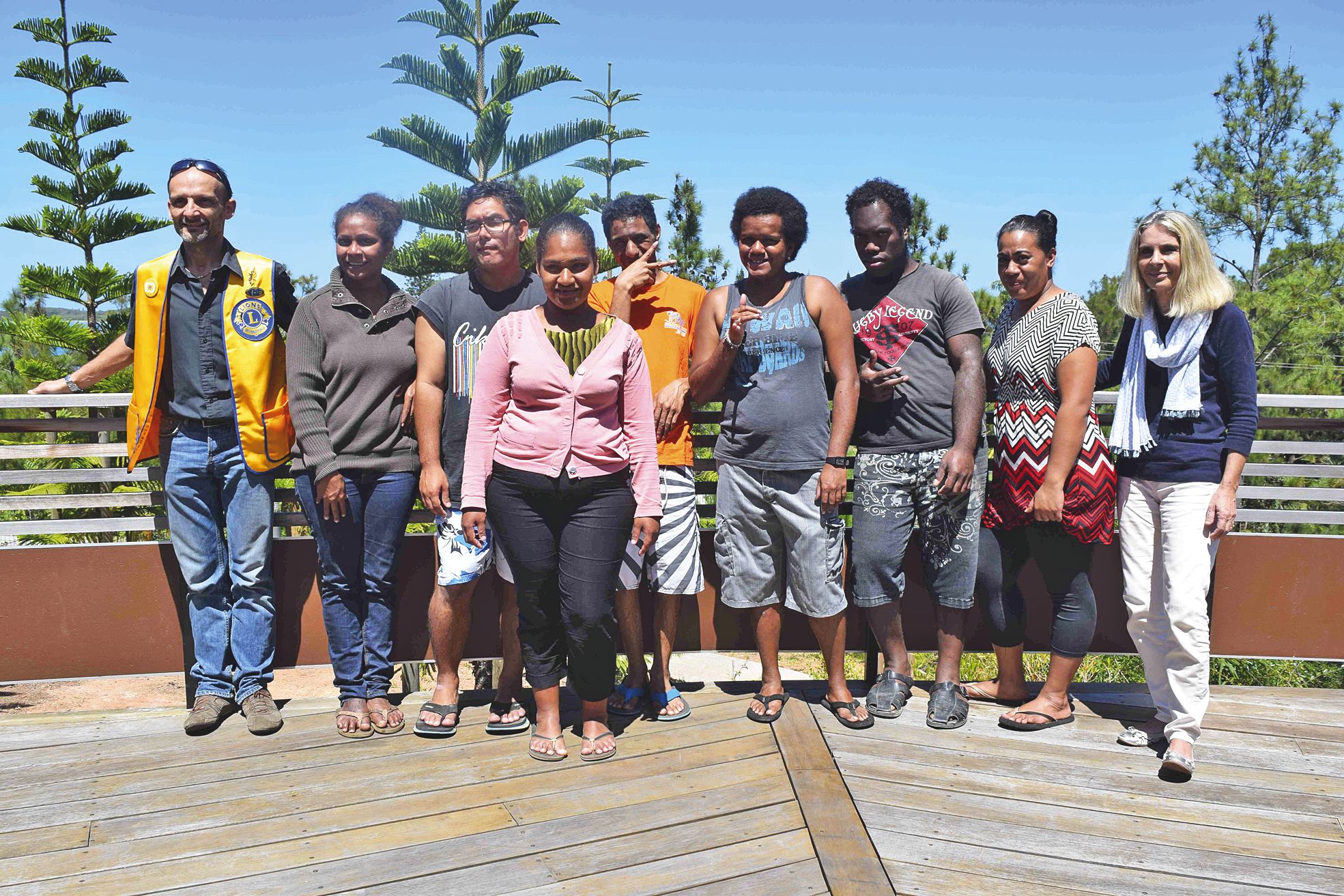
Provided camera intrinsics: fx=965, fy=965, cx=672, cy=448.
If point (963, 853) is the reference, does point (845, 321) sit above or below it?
above

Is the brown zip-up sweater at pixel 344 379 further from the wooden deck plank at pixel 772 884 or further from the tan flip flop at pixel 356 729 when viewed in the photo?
the wooden deck plank at pixel 772 884

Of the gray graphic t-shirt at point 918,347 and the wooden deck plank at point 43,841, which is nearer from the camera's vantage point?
the wooden deck plank at point 43,841

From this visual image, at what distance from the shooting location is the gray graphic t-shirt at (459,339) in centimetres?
293

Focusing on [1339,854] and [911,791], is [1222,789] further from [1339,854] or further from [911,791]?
[911,791]

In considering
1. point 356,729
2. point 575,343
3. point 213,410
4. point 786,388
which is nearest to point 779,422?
point 786,388

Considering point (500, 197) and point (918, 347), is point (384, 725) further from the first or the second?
point (918, 347)

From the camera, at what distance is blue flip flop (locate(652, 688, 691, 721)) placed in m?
3.11

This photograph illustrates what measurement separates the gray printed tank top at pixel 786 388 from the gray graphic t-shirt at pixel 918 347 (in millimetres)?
185

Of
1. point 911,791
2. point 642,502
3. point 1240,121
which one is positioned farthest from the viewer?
point 1240,121

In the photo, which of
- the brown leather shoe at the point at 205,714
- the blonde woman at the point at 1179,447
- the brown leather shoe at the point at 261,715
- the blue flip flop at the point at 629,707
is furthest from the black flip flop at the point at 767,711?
the brown leather shoe at the point at 205,714

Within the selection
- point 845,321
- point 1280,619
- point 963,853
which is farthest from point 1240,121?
point 963,853

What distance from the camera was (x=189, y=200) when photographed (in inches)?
116

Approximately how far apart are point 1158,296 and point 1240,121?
14474mm

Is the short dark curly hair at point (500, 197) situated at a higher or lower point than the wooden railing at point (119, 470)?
higher
